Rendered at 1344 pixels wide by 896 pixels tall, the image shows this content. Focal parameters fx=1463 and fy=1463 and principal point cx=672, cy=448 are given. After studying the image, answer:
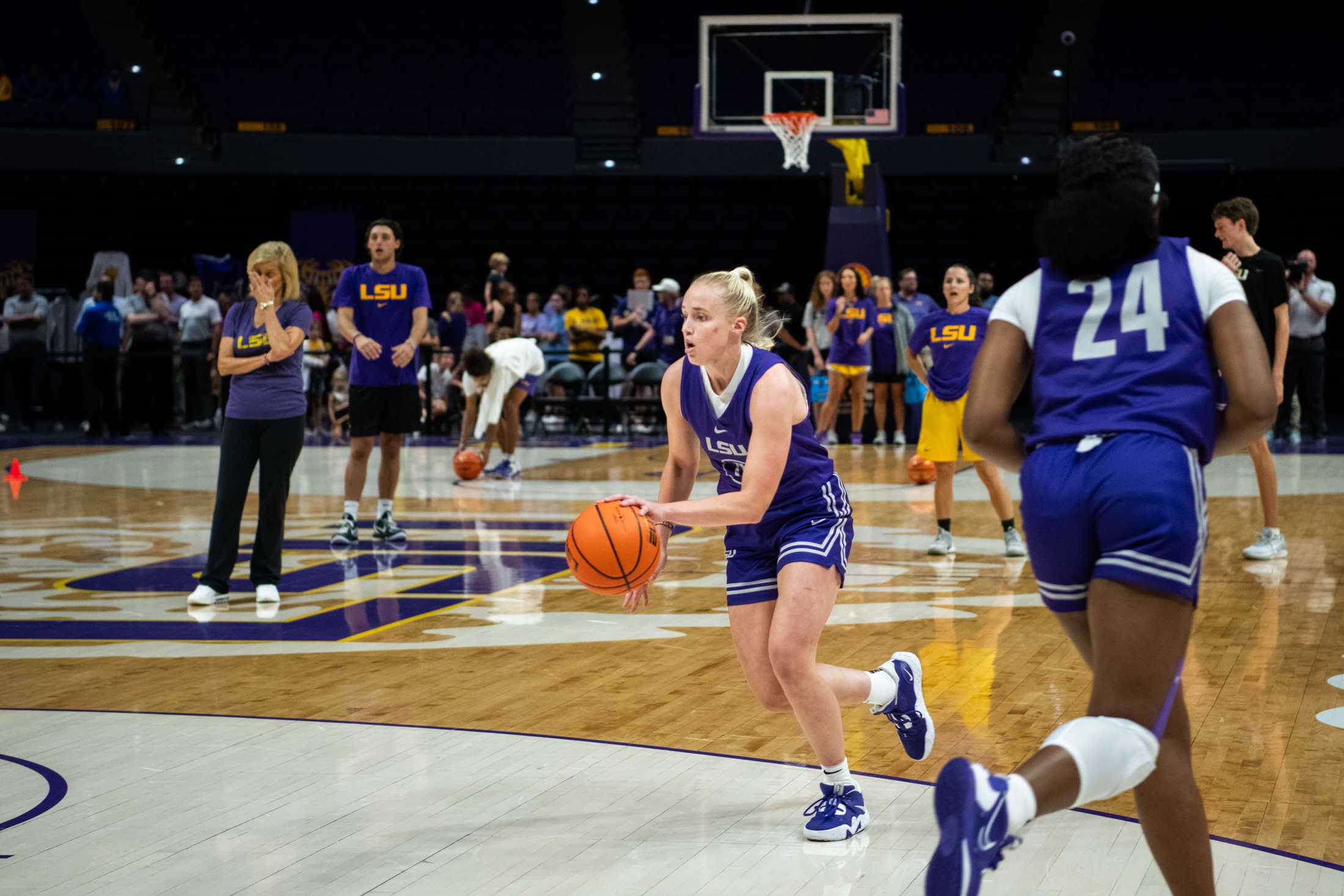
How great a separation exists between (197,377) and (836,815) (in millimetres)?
16772

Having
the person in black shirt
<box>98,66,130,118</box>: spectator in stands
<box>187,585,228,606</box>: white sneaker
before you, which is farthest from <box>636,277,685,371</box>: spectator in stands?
<box>187,585,228,606</box>: white sneaker

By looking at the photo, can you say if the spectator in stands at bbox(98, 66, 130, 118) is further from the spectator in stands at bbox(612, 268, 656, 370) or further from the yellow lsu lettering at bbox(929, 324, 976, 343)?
the yellow lsu lettering at bbox(929, 324, 976, 343)

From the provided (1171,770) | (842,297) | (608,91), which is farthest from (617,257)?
(1171,770)

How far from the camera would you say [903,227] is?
2370 cm

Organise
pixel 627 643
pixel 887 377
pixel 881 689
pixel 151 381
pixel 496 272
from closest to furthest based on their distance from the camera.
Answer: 1. pixel 881 689
2. pixel 627 643
3. pixel 496 272
4. pixel 887 377
5. pixel 151 381

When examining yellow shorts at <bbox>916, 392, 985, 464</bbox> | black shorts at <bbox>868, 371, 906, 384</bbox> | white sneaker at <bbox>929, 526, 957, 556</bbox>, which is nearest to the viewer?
yellow shorts at <bbox>916, 392, 985, 464</bbox>

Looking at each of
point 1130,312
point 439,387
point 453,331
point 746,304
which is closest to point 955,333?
point 746,304

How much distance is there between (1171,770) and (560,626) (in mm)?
4393

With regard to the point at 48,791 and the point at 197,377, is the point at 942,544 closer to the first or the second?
the point at 48,791

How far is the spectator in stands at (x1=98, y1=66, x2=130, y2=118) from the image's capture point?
74.8ft

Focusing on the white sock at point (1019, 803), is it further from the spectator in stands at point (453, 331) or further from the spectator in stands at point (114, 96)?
the spectator in stands at point (114, 96)

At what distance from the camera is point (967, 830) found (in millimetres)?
2375

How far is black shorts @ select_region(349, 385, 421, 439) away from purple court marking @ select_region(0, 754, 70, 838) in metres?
4.46

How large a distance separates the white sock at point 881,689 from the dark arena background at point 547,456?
27 cm
